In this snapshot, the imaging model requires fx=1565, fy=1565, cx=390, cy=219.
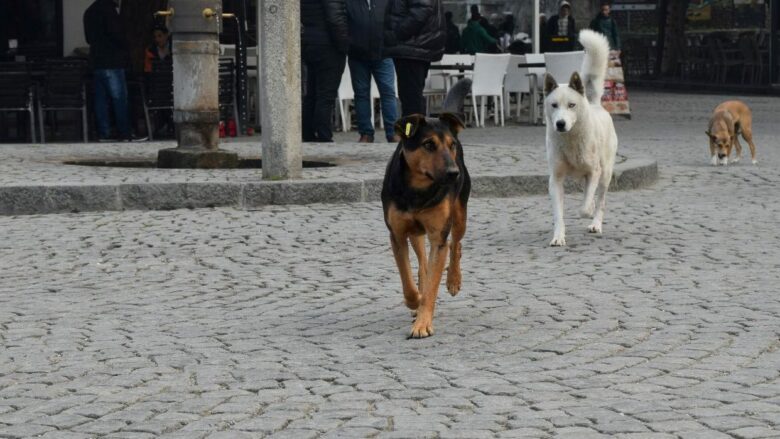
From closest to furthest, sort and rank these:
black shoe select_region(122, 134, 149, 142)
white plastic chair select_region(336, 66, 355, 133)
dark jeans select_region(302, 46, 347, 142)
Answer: dark jeans select_region(302, 46, 347, 142) → black shoe select_region(122, 134, 149, 142) → white plastic chair select_region(336, 66, 355, 133)

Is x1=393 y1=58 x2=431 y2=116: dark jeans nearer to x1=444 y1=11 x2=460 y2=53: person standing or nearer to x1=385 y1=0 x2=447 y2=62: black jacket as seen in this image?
x1=385 y1=0 x2=447 y2=62: black jacket

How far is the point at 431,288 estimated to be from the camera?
273 inches

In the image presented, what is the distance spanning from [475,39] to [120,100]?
8901mm

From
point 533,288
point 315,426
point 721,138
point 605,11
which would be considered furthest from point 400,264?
point 605,11

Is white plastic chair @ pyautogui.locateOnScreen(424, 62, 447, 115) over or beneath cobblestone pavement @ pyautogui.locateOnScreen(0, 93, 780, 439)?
over

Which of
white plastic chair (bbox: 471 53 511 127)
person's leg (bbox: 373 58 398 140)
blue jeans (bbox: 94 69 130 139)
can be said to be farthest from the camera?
white plastic chair (bbox: 471 53 511 127)

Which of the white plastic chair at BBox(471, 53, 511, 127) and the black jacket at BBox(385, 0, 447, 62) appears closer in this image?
the black jacket at BBox(385, 0, 447, 62)

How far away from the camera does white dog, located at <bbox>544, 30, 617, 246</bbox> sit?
10469 millimetres

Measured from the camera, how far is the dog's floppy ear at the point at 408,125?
271 inches

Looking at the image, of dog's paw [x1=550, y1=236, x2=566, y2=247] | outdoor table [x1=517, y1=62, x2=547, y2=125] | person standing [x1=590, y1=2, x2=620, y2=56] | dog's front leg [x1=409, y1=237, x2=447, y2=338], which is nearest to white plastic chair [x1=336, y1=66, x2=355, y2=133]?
outdoor table [x1=517, y1=62, x2=547, y2=125]

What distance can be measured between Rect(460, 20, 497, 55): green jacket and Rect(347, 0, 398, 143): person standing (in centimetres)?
904

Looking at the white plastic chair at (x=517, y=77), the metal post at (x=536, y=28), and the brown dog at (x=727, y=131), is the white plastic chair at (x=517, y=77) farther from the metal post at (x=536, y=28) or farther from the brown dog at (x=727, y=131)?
the brown dog at (x=727, y=131)

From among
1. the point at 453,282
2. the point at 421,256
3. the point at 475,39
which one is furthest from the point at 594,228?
the point at 475,39

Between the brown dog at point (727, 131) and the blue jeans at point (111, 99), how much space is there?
24.9 ft
